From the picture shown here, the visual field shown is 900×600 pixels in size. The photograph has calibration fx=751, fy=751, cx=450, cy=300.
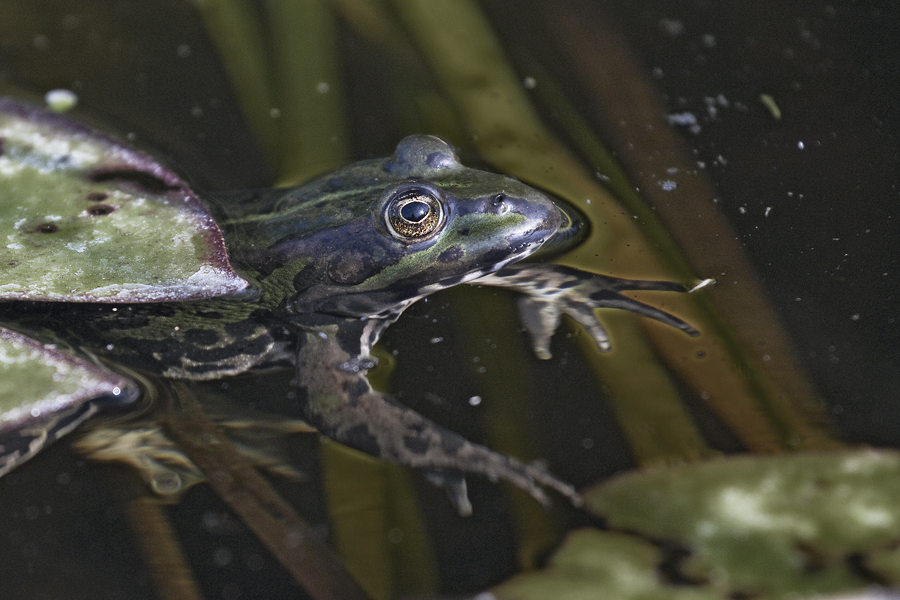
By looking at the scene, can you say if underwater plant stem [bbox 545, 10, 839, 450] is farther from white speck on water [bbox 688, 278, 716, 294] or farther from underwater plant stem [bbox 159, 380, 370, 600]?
underwater plant stem [bbox 159, 380, 370, 600]

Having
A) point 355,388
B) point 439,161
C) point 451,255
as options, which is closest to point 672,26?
point 439,161

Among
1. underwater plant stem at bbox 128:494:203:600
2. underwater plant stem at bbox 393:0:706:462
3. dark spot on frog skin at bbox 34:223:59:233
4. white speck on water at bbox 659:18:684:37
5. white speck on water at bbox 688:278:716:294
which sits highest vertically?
white speck on water at bbox 659:18:684:37

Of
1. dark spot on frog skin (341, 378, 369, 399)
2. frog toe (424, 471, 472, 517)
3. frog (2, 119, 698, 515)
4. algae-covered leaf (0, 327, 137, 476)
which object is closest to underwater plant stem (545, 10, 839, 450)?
frog (2, 119, 698, 515)

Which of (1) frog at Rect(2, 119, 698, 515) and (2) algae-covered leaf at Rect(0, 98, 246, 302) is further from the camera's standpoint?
(1) frog at Rect(2, 119, 698, 515)

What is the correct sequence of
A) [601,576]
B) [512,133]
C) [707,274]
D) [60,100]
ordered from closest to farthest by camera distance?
[601,576] → [707,274] → [512,133] → [60,100]

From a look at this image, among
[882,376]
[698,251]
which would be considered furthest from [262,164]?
[882,376]

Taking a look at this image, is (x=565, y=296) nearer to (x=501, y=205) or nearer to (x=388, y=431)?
(x=501, y=205)

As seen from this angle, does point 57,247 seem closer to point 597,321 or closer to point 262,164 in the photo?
point 262,164
